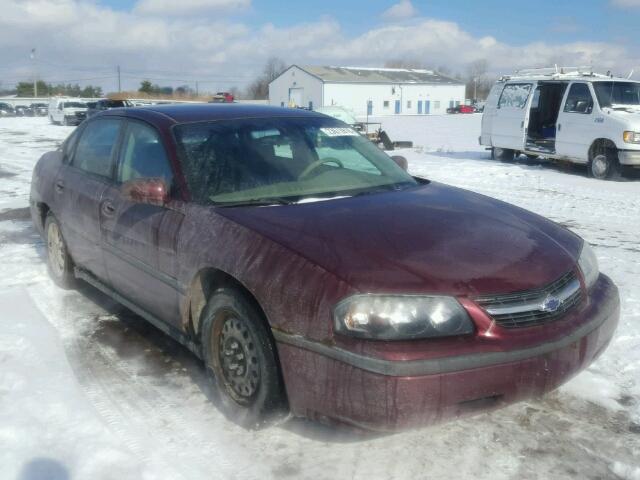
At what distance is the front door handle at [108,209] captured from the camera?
410cm

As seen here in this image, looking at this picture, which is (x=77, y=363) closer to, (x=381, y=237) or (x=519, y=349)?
(x=381, y=237)

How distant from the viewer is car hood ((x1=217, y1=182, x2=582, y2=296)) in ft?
8.53

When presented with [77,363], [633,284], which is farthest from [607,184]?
[77,363]

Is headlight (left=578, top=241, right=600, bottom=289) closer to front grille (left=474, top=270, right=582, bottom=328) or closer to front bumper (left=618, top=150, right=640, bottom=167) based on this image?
front grille (left=474, top=270, right=582, bottom=328)

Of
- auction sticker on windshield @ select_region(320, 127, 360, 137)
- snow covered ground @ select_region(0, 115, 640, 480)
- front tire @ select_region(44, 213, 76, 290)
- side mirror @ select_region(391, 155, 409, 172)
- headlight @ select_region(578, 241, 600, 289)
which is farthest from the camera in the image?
front tire @ select_region(44, 213, 76, 290)

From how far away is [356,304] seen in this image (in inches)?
98.7

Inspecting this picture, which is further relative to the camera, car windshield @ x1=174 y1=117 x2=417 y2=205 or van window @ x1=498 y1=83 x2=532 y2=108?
van window @ x1=498 y1=83 x2=532 y2=108

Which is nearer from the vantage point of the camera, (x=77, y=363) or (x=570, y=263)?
(x=570, y=263)

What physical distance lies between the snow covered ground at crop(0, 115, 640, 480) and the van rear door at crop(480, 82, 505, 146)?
37.6 feet

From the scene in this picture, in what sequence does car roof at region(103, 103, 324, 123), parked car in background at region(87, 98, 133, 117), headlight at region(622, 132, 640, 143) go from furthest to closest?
parked car in background at region(87, 98, 133, 117) < headlight at region(622, 132, 640, 143) < car roof at region(103, 103, 324, 123)

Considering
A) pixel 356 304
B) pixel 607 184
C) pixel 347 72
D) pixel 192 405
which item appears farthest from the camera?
pixel 347 72

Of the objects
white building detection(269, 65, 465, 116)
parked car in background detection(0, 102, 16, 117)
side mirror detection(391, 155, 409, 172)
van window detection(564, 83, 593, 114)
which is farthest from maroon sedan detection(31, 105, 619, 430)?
white building detection(269, 65, 465, 116)

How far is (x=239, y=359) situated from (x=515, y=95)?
1354 cm

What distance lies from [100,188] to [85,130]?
94cm
